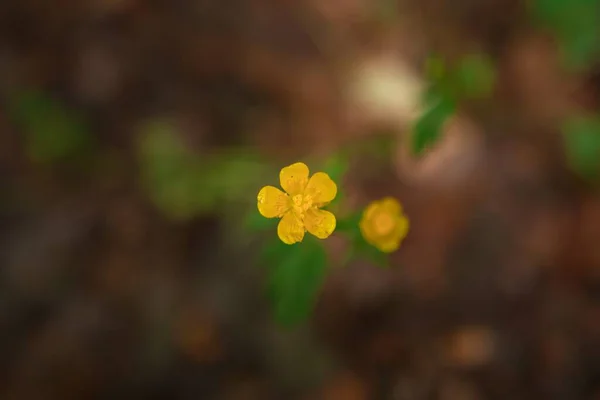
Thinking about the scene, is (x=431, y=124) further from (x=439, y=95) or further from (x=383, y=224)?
(x=383, y=224)

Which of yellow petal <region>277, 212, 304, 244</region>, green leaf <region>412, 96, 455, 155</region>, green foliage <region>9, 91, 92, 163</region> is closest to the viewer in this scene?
yellow petal <region>277, 212, 304, 244</region>

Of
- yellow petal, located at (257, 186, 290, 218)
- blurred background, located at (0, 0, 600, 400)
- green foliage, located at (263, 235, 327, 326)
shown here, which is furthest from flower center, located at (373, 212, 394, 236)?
blurred background, located at (0, 0, 600, 400)

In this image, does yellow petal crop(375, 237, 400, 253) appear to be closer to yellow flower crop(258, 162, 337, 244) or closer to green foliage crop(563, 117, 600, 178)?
yellow flower crop(258, 162, 337, 244)

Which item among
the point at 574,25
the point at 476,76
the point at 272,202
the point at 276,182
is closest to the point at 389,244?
the point at 272,202

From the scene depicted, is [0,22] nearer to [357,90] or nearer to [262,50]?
[262,50]

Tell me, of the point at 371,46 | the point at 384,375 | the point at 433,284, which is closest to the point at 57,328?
the point at 384,375

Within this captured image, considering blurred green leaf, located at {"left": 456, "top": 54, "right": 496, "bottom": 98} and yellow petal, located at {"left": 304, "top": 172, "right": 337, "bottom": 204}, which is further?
blurred green leaf, located at {"left": 456, "top": 54, "right": 496, "bottom": 98}
